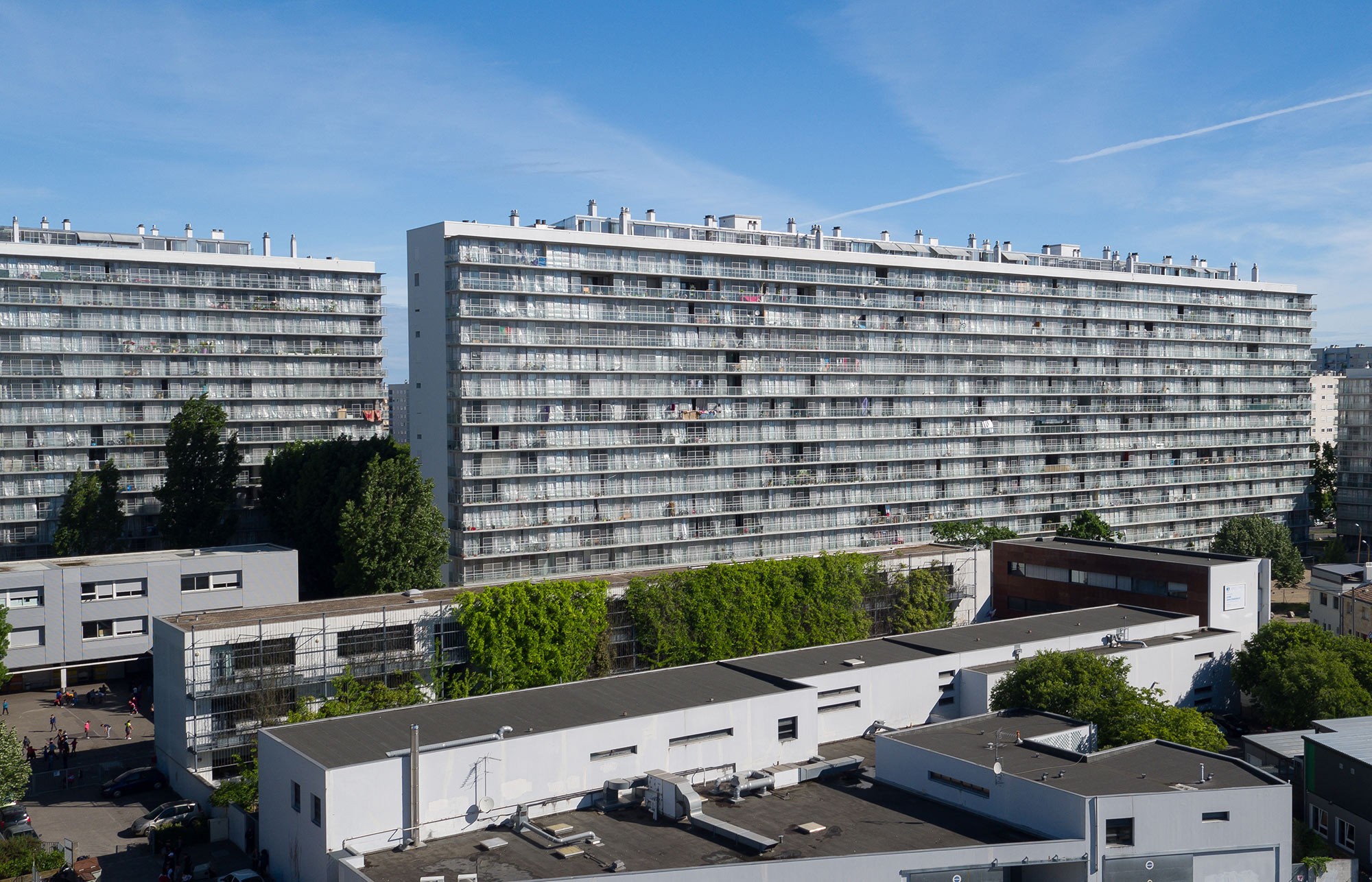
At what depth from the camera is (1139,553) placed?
7438 centimetres

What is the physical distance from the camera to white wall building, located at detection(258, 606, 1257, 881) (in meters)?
39.6

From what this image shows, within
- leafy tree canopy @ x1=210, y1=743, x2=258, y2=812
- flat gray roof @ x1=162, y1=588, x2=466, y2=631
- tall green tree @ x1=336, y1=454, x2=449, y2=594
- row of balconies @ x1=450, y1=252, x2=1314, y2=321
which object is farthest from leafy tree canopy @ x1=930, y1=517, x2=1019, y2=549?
leafy tree canopy @ x1=210, y1=743, x2=258, y2=812

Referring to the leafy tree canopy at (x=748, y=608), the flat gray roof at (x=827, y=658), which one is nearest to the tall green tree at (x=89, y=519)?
the leafy tree canopy at (x=748, y=608)

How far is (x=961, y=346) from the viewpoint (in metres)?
104

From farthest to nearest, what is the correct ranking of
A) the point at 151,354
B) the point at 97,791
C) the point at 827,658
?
the point at 151,354 < the point at 827,658 < the point at 97,791

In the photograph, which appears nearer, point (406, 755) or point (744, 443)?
point (406, 755)

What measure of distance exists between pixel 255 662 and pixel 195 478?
119 feet

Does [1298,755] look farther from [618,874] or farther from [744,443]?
[744,443]

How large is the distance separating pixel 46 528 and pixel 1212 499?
11025 centimetres

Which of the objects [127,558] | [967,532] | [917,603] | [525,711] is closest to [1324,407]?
[967,532]

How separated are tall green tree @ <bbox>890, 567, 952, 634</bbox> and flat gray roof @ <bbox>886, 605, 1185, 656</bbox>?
725 cm

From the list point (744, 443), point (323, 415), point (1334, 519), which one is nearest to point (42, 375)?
point (323, 415)

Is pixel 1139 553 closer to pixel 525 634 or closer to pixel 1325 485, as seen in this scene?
pixel 525 634

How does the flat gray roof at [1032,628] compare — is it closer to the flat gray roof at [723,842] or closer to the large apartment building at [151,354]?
the flat gray roof at [723,842]
